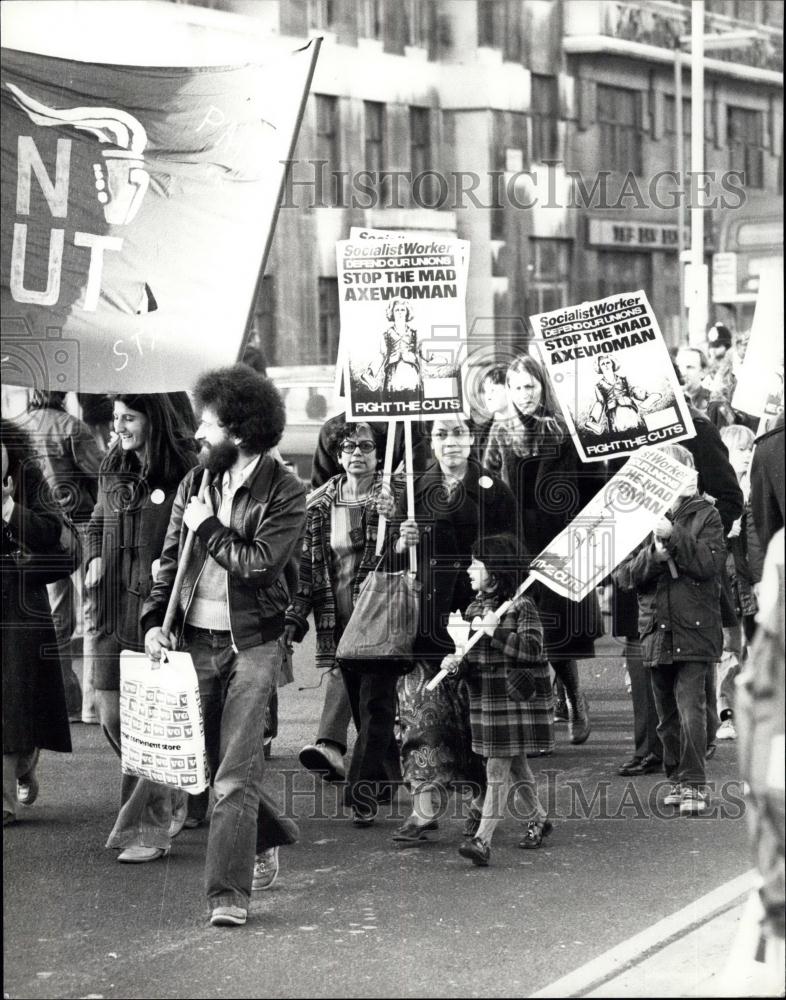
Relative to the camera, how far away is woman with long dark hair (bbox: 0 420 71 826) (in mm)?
7469

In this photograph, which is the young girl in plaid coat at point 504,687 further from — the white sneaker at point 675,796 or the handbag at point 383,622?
the white sneaker at point 675,796

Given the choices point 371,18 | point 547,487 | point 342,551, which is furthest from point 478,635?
point 371,18

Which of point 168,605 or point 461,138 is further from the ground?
point 461,138

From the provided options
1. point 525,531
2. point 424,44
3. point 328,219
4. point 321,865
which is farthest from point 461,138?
point 321,865

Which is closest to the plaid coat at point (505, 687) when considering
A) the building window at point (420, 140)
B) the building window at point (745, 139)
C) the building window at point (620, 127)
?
the building window at point (745, 139)

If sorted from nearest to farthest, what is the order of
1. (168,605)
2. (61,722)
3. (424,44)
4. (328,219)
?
1. (168,605)
2. (61,722)
3. (328,219)
4. (424,44)

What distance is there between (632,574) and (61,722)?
244 cm

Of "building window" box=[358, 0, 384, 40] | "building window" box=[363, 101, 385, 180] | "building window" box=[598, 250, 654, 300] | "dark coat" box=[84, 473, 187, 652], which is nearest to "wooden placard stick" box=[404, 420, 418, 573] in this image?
"dark coat" box=[84, 473, 187, 652]

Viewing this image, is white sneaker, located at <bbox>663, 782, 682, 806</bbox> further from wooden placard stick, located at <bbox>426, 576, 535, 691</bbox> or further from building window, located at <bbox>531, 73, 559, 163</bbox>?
building window, located at <bbox>531, 73, 559, 163</bbox>

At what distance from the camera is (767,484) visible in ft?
21.5

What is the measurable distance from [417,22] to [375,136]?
2.88 meters

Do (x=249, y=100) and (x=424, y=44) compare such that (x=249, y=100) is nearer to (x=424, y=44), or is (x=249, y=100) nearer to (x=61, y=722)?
(x=61, y=722)

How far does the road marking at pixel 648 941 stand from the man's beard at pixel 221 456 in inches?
82.0

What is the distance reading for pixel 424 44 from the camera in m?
33.5
